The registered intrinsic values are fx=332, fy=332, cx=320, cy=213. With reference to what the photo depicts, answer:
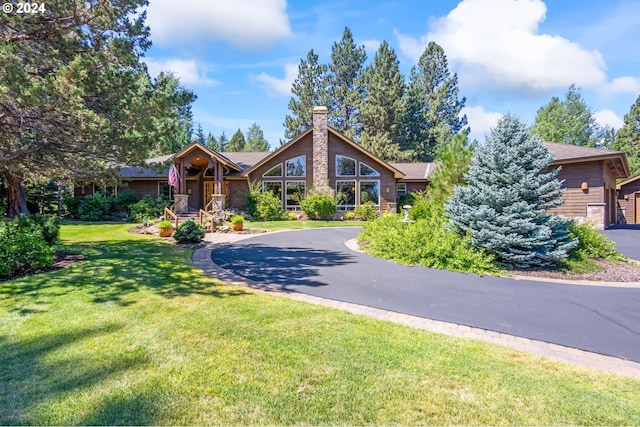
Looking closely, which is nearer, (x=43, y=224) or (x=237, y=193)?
(x=43, y=224)

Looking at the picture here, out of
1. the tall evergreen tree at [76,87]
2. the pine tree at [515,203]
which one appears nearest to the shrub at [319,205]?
the pine tree at [515,203]

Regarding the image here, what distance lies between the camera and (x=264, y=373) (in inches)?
120

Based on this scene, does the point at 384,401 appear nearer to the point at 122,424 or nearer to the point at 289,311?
the point at 122,424

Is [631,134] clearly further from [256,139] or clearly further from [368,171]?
[256,139]

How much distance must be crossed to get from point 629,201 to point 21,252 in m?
30.9

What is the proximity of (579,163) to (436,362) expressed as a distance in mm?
17159

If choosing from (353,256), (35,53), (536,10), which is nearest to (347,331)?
(353,256)

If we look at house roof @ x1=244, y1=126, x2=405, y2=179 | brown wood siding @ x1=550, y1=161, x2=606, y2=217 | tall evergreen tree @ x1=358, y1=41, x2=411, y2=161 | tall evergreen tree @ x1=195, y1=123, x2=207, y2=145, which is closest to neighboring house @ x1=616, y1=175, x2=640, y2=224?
brown wood siding @ x1=550, y1=161, x2=606, y2=217

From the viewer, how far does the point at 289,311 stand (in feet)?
15.6

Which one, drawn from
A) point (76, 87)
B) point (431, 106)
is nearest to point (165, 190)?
point (76, 87)

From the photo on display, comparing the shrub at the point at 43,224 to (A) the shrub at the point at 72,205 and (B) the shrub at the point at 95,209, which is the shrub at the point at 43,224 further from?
(A) the shrub at the point at 72,205

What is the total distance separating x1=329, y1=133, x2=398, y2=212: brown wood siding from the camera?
74.1 ft

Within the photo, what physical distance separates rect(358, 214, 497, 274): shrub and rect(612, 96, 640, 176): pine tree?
38.1 meters

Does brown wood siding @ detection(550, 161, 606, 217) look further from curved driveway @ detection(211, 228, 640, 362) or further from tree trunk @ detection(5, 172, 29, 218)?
tree trunk @ detection(5, 172, 29, 218)
